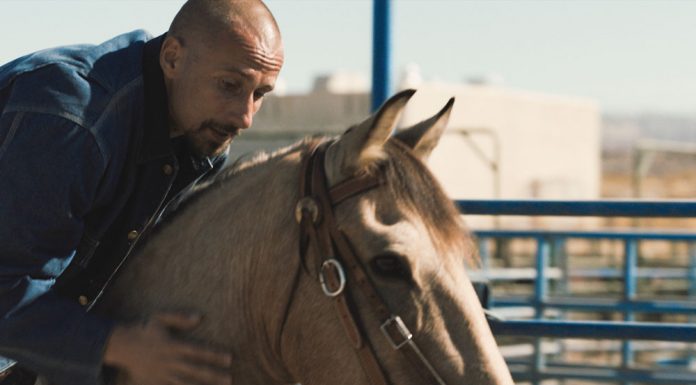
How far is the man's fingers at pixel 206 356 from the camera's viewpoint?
2398 mm

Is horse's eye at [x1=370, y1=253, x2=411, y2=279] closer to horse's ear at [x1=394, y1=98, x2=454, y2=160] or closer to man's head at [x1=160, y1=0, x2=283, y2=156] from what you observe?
horse's ear at [x1=394, y1=98, x2=454, y2=160]

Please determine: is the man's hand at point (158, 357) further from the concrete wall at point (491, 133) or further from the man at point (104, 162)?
the concrete wall at point (491, 133)

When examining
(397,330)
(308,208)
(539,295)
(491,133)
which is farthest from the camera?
(491,133)

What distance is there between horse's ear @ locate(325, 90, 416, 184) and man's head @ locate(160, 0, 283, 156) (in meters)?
0.26

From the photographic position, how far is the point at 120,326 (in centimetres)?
241

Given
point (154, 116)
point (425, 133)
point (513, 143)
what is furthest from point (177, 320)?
→ point (513, 143)

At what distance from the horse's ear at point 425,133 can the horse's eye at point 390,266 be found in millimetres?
306

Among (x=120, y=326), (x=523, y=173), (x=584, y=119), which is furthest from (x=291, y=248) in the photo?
(x=584, y=119)

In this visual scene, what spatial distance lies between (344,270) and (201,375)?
16.3 inches

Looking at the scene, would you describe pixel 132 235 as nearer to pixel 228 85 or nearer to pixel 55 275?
pixel 55 275

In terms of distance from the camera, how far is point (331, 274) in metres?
2.33

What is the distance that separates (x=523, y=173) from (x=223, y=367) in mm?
18984

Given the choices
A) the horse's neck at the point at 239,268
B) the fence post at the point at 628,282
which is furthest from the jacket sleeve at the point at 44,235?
the fence post at the point at 628,282

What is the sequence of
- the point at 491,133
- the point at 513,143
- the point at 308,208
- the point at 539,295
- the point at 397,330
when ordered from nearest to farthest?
the point at 397,330, the point at 308,208, the point at 539,295, the point at 491,133, the point at 513,143
